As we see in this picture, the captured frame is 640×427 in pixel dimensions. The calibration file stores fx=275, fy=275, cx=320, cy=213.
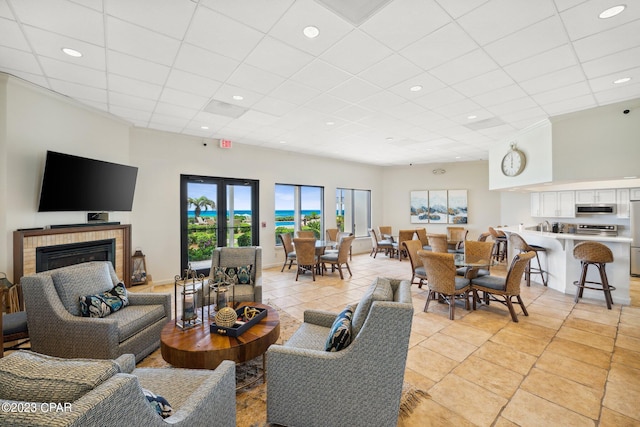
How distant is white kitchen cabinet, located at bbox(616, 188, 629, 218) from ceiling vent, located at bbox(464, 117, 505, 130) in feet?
12.8

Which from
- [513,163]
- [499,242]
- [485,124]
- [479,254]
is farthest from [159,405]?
[499,242]

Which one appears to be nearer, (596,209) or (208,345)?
(208,345)

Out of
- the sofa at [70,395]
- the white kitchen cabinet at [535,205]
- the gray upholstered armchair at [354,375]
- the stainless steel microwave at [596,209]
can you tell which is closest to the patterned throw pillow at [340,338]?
the gray upholstered armchair at [354,375]

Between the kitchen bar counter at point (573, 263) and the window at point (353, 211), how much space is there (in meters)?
4.82

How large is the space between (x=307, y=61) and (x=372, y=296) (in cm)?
243

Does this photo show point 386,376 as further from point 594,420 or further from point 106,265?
point 106,265

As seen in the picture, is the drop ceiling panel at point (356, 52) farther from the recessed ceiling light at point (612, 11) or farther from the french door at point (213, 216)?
the french door at point (213, 216)

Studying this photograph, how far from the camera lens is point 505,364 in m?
2.62

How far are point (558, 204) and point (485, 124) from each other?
4.06 m

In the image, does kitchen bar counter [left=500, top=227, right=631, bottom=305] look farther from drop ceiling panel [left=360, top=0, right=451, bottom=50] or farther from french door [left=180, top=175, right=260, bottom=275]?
french door [left=180, top=175, right=260, bottom=275]

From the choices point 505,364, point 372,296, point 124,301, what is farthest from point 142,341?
point 505,364

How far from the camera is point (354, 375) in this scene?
1.66m

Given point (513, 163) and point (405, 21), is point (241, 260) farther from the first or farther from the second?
point (513, 163)

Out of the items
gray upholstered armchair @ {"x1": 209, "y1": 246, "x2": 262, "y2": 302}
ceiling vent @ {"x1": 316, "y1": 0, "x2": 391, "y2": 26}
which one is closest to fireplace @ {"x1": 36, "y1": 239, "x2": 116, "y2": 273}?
gray upholstered armchair @ {"x1": 209, "y1": 246, "x2": 262, "y2": 302}
